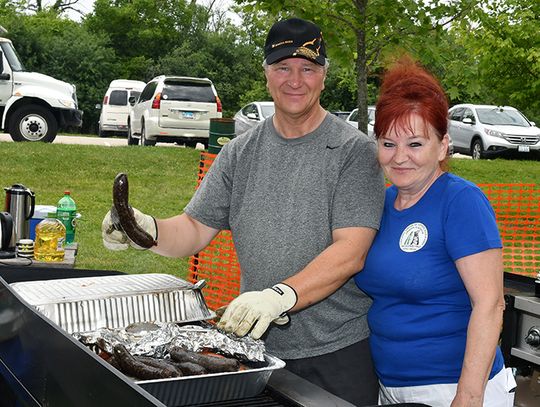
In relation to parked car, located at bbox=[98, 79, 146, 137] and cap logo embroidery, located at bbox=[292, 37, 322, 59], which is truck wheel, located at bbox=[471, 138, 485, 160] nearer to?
parked car, located at bbox=[98, 79, 146, 137]

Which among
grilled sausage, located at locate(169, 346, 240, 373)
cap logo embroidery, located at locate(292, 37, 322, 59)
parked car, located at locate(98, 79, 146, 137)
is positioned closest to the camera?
grilled sausage, located at locate(169, 346, 240, 373)

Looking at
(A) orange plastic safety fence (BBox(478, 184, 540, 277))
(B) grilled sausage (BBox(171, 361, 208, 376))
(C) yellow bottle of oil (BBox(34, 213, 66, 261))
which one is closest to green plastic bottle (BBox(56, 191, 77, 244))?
(C) yellow bottle of oil (BBox(34, 213, 66, 261))

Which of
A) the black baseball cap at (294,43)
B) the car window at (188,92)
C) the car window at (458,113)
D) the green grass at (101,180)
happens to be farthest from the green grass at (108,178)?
the car window at (458,113)

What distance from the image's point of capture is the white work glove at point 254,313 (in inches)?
93.3

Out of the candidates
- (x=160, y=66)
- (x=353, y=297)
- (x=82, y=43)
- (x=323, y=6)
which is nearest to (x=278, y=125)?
(x=353, y=297)

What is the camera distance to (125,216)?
2.78 meters

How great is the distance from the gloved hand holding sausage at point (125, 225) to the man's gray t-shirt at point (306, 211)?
13.1 inches

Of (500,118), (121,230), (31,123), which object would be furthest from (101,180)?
(500,118)

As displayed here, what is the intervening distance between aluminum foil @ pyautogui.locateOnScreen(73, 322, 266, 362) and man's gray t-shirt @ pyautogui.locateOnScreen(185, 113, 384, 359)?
1.43ft

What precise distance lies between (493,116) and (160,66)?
706 inches

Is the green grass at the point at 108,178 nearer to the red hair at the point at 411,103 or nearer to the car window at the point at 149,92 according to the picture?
the car window at the point at 149,92

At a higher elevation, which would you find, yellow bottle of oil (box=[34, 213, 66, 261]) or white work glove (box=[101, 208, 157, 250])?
white work glove (box=[101, 208, 157, 250])

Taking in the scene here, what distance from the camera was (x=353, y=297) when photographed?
287 centimetres

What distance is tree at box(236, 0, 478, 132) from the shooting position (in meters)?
8.15
